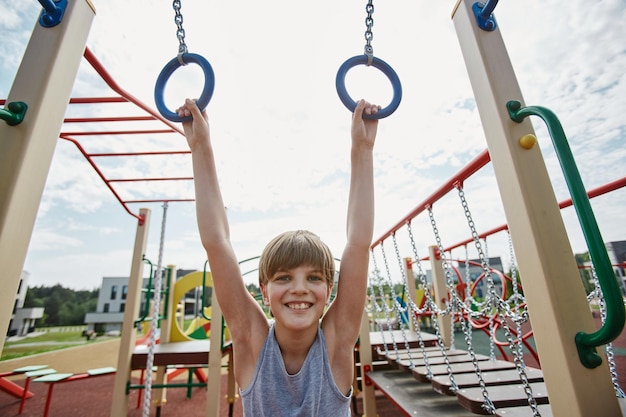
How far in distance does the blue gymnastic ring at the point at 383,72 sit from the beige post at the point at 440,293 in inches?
136

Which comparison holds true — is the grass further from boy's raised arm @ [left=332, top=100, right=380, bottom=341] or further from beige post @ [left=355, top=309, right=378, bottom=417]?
boy's raised arm @ [left=332, top=100, right=380, bottom=341]

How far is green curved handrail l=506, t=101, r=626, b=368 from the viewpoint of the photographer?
78cm

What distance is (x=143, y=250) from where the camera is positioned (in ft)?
11.7

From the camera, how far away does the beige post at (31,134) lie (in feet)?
3.39

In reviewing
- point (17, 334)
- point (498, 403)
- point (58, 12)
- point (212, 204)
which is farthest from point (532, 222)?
point (17, 334)

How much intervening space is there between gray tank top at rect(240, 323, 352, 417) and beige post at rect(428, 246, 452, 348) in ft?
12.2

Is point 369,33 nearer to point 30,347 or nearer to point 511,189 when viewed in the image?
point 511,189

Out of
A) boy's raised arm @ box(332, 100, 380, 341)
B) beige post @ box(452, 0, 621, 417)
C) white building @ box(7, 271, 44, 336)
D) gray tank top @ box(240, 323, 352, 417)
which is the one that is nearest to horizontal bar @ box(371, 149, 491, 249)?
beige post @ box(452, 0, 621, 417)

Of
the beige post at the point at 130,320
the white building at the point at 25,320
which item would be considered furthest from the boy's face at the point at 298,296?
the white building at the point at 25,320

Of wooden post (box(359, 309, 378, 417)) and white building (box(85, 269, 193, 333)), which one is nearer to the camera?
wooden post (box(359, 309, 378, 417))

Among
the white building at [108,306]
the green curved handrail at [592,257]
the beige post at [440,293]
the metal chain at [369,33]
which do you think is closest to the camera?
the green curved handrail at [592,257]

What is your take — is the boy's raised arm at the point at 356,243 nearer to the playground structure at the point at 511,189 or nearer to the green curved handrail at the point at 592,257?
the playground structure at the point at 511,189

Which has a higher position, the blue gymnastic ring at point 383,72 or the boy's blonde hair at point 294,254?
A: the blue gymnastic ring at point 383,72

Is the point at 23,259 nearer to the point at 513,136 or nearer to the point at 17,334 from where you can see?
the point at 513,136
